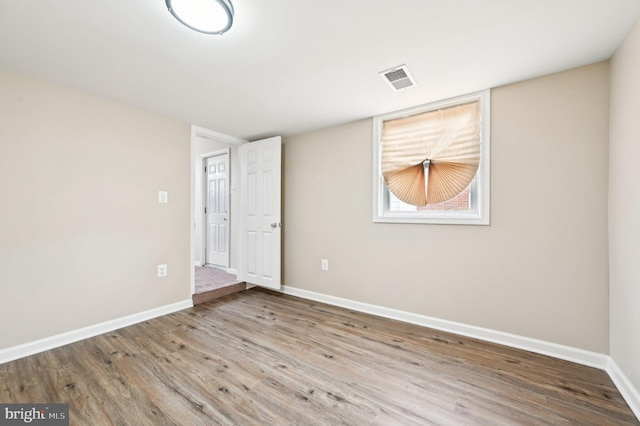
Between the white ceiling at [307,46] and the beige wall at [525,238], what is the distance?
299 mm

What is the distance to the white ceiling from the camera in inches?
55.6

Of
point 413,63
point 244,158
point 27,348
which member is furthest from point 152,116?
point 413,63

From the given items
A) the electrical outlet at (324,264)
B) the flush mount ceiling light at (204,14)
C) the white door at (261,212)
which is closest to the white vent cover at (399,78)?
the flush mount ceiling light at (204,14)

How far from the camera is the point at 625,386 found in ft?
5.23

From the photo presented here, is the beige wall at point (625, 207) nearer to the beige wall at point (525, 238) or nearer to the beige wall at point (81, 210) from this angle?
the beige wall at point (525, 238)

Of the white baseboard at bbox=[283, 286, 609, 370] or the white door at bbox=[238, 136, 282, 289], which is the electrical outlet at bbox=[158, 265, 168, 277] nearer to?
the white door at bbox=[238, 136, 282, 289]

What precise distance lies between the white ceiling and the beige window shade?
0.28 m

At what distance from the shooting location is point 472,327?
7.76 feet

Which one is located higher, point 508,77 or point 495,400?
point 508,77

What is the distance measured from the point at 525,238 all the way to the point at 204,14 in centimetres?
271

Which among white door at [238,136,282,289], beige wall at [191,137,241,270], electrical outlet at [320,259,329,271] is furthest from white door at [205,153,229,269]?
electrical outlet at [320,259,329,271]

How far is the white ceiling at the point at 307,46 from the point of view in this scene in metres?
1.41

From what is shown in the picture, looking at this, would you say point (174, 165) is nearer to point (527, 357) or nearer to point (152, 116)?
point (152, 116)

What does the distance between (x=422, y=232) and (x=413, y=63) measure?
1515 mm
